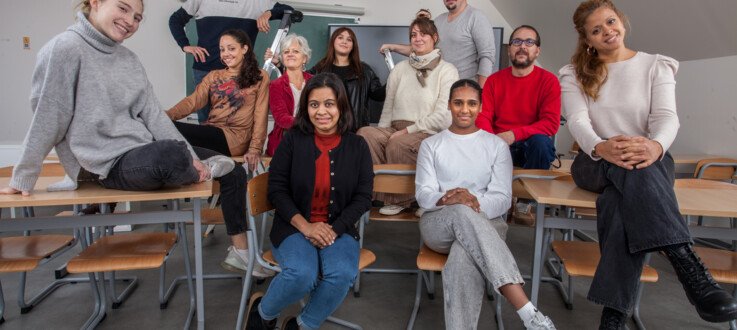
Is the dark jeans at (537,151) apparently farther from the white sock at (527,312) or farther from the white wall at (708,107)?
the white wall at (708,107)

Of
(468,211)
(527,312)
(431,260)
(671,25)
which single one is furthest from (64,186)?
(671,25)

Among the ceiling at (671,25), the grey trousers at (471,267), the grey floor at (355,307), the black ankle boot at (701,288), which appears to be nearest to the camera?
the black ankle boot at (701,288)

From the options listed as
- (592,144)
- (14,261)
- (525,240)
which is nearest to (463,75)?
(525,240)

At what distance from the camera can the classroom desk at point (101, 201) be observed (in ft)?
5.02

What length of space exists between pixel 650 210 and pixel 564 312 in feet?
2.96

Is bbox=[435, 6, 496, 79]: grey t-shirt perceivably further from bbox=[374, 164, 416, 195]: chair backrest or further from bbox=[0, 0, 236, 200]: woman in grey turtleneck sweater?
bbox=[0, 0, 236, 200]: woman in grey turtleneck sweater

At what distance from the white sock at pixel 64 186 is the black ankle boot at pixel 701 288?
2.08 m

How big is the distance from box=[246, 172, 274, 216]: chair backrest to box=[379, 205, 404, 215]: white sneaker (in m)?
0.62

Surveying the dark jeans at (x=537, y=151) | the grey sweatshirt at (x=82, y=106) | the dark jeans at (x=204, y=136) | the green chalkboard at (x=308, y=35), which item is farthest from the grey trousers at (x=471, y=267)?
the green chalkboard at (x=308, y=35)

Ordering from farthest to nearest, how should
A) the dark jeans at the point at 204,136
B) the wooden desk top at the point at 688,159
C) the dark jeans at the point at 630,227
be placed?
the wooden desk top at the point at 688,159, the dark jeans at the point at 204,136, the dark jeans at the point at 630,227

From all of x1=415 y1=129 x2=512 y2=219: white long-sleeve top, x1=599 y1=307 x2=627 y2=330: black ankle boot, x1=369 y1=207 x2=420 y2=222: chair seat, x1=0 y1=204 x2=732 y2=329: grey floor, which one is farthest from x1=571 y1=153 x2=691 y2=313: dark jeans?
x1=369 y1=207 x2=420 y2=222: chair seat

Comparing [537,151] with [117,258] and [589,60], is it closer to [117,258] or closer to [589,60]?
[589,60]

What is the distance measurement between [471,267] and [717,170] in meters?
2.66

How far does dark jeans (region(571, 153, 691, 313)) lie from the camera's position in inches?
58.5
